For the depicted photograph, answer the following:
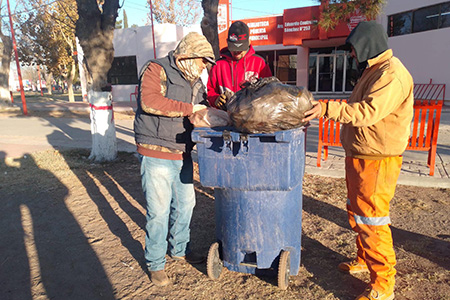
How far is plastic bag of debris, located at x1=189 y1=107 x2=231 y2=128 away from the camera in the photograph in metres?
2.53

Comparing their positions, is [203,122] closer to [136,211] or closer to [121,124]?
[136,211]

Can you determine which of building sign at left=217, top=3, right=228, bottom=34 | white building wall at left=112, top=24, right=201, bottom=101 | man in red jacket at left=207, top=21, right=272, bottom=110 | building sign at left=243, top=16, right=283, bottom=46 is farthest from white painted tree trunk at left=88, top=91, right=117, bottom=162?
white building wall at left=112, top=24, right=201, bottom=101

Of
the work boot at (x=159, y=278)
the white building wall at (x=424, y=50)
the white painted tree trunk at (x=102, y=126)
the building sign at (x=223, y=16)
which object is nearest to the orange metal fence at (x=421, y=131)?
the work boot at (x=159, y=278)

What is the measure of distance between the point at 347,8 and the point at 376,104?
10.5m

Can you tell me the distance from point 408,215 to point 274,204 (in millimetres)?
2350

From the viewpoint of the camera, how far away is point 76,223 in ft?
13.2

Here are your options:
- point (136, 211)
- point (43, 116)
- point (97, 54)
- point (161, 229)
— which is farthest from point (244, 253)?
point (43, 116)

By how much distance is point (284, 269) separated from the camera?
2531 mm

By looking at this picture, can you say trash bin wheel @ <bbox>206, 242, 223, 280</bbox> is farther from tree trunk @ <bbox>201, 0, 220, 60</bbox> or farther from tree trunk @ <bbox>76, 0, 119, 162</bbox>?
tree trunk @ <bbox>201, 0, 220, 60</bbox>

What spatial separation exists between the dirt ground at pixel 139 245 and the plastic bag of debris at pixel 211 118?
4.29 ft

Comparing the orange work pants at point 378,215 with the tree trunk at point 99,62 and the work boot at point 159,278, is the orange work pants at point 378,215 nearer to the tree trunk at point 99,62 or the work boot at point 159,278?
the work boot at point 159,278

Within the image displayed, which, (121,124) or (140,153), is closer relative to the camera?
(140,153)

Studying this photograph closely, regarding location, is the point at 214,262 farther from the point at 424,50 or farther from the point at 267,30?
the point at 267,30

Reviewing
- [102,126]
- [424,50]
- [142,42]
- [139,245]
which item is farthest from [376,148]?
[142,42]
